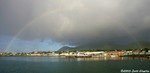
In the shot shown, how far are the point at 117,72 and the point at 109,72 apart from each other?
255 cm

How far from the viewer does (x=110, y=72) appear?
65250 mm

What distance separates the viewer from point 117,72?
6425 cm

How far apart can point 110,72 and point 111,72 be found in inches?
14.3

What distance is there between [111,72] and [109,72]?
2.20ft

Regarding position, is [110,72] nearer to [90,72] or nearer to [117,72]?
[117,72]

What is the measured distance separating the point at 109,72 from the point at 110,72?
319 millimetres

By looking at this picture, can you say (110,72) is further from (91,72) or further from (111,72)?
(91,72)

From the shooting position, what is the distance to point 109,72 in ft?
214

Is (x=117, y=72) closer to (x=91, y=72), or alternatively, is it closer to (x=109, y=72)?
(x=109, y=72)

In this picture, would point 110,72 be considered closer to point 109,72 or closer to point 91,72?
point 109,72

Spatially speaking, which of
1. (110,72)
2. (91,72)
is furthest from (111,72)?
(91,72)

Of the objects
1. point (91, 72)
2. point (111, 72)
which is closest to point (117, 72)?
point (111, 72)

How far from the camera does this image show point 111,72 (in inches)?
2574

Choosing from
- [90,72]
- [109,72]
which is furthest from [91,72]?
[109,72]
